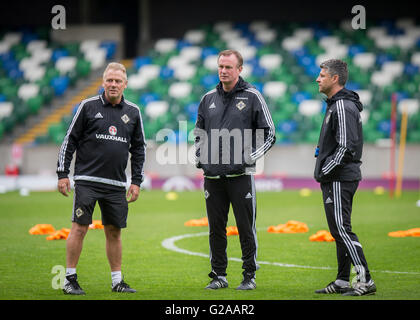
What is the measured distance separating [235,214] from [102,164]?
59.1 inches

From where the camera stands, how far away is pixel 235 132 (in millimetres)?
7836

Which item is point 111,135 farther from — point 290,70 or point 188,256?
point 290,70

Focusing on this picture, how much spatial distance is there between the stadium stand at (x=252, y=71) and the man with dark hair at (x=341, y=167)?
778 inches

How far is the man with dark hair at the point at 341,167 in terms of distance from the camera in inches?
292

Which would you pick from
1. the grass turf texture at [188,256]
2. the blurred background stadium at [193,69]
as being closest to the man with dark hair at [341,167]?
the grass turf texture at [188,256]

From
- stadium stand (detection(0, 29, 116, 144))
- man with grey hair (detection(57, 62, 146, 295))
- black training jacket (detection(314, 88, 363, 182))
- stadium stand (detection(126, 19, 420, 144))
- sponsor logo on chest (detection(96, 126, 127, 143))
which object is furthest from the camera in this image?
stadium stand (detection(0, 29, 116, 144))

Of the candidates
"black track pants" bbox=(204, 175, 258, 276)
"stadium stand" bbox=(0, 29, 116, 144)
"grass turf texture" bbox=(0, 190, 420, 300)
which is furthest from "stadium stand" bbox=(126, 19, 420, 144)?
"black track pants" bbox=(204, 175, 258, 276)

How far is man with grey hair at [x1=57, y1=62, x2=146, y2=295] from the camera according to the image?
25.0ft

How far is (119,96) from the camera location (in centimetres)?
778

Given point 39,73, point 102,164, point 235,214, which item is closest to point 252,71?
point 39,73

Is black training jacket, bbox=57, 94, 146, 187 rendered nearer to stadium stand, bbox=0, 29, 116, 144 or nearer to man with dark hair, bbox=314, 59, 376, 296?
man with dark hair, bbox=314, 59, 376, 296

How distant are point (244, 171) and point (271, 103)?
71.3ft

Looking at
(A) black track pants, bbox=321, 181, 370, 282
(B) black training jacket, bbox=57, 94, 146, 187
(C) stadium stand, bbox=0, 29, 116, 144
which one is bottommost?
(A) black track pants, bbox=321, 181, 370, 282
